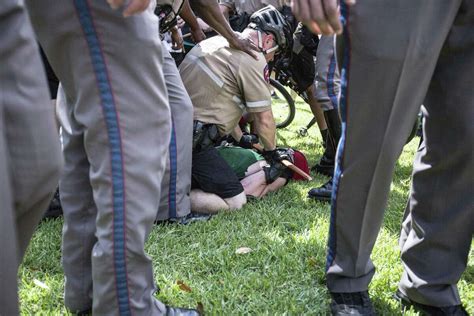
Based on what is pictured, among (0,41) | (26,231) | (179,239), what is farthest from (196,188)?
(0,41)

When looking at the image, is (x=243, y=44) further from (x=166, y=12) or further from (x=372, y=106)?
(x=372, y=106)

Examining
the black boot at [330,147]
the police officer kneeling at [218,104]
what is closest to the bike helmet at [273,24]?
the police officer kneeling at [218,104]

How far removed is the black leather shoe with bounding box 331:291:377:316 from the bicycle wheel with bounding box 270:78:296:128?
428cm

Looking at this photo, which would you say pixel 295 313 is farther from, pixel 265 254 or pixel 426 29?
pixel 426 29

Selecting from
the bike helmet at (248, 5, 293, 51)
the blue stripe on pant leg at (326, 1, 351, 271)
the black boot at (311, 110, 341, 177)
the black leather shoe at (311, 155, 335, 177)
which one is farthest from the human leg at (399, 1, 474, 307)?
the black leather shoe at (311, 155, 335, 177)

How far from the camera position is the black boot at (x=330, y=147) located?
11.7 feet

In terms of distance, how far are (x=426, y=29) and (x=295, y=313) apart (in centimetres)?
94

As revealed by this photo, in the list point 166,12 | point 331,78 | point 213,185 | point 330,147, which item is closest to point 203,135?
point 213,185

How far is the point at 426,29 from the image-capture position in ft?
4.61

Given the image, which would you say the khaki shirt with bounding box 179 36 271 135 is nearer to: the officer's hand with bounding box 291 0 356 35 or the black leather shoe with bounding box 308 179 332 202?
the black leather shoe with bounding box 308 179 332 202

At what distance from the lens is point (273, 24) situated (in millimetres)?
3592

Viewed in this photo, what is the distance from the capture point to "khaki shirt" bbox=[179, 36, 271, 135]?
321 cm

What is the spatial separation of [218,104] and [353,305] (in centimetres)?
175

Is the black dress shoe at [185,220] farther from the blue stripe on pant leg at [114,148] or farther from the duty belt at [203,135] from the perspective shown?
the blue stripe on pant leg at [114,148]
